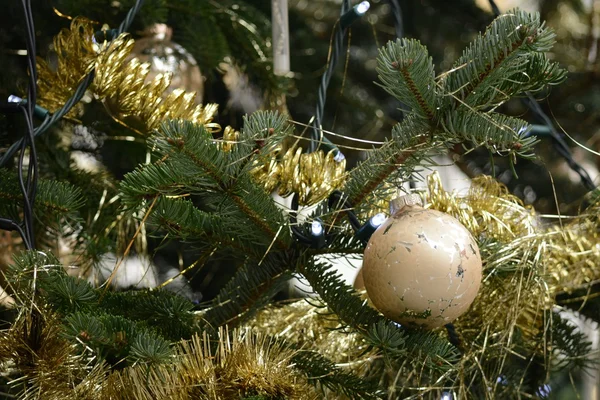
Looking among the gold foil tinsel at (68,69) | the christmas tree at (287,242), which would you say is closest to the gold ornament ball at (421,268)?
the christmas tree at (287,242)

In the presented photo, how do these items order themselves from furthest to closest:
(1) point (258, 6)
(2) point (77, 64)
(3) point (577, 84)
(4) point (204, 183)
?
(3) point (577, 84) → (1) point (258, 6) → (2) point (77, 64) → (4) point (204, 183)

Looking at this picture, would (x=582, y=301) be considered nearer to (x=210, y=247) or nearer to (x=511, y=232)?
(x=511, y=232)

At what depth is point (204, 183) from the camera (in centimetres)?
40

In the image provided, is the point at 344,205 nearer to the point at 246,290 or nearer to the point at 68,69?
the point at 246,290

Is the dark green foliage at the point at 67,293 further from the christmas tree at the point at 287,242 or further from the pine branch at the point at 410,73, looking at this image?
the pine branch at the point at 410,73

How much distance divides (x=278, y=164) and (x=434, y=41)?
598 mm

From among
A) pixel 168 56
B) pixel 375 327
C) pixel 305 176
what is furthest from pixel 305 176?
pixel 168 56

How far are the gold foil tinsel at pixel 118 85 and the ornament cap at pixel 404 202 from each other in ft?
0.43

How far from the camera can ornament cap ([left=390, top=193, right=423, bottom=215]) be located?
18.0 inches

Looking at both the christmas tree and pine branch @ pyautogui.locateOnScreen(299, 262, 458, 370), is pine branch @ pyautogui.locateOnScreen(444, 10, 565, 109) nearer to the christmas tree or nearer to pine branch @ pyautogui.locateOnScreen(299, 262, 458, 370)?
the christmas tree

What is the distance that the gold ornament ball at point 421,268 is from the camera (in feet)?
1.38

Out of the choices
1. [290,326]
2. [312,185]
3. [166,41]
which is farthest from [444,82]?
[166,41]

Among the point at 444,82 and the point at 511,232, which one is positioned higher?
the point at 444,82

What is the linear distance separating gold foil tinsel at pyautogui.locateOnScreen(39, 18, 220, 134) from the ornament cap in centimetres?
13
